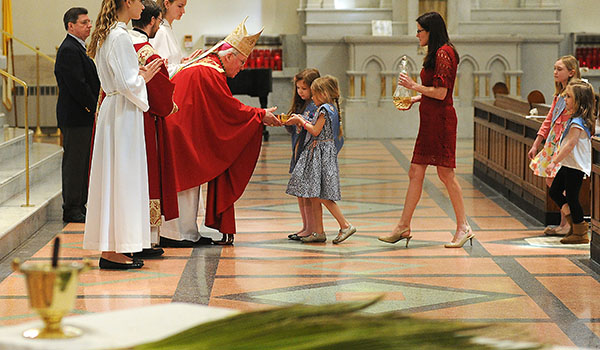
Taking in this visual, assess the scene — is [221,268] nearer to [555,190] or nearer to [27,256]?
[27,256]

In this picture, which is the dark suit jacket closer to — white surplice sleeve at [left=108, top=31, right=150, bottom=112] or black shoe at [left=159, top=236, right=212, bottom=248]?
black shoe at [left=159, top=236, right=212, bottom=248]

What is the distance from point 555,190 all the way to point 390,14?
1008 centimetres

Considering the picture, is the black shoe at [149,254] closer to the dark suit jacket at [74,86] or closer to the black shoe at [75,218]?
the black shoe at [75,218]

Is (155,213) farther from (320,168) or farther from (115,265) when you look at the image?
(320,168)

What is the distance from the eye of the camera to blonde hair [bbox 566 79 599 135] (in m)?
6.16

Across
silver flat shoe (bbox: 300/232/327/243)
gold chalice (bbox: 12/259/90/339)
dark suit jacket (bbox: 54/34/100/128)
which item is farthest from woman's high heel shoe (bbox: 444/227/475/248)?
gold chalice (bbox: 12/259/90/339)

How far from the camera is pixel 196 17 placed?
16625mm

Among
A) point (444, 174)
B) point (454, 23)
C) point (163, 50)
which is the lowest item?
point (444, 174)

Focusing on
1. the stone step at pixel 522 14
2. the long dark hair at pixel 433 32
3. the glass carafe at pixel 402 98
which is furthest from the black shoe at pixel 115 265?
the stone step at pixel 522 14

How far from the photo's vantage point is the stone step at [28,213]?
6.12 m

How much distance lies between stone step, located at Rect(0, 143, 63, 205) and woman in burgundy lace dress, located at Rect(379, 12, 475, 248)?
10.8ft

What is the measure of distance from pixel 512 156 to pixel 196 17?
9.34 metres

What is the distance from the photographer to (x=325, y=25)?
16.0 metres

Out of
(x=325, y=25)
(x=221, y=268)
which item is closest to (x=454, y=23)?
(x=325, y=25)
